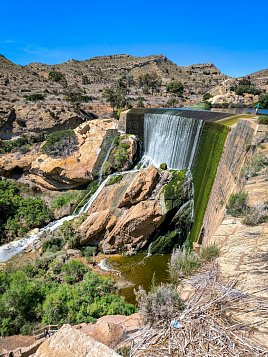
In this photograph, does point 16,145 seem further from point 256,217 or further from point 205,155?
point 256,217

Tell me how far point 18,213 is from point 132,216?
9.29 metres

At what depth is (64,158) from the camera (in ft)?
Answer: 79.1

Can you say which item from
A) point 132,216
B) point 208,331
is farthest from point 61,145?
point 208,331

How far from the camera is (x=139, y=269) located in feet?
51.3

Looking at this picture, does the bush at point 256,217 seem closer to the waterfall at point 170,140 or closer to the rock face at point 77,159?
the waterfall at point 170,140

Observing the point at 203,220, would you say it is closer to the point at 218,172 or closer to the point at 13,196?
the point at 218,172

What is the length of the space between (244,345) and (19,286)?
30.6ft

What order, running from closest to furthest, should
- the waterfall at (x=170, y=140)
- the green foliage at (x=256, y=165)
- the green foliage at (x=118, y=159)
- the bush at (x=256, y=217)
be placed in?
1. the bush at (x=256, y=217)
2. the green foliage at (x=256, y=165)
3. the waterfall at (x=170, y=140)
4. the green foliage at (x=118, y=159)

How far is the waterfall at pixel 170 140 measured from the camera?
1816cm

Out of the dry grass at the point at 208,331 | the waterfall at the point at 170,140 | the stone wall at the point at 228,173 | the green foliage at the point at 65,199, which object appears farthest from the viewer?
the green foliage at the point at 65,199

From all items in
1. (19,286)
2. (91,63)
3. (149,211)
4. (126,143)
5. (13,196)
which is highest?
(91,63)

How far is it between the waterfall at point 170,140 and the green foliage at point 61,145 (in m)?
5.98

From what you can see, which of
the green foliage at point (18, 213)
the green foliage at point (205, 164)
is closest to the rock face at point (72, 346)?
the green foliage at point (205, 164)

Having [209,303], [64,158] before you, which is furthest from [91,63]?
[209,303]
